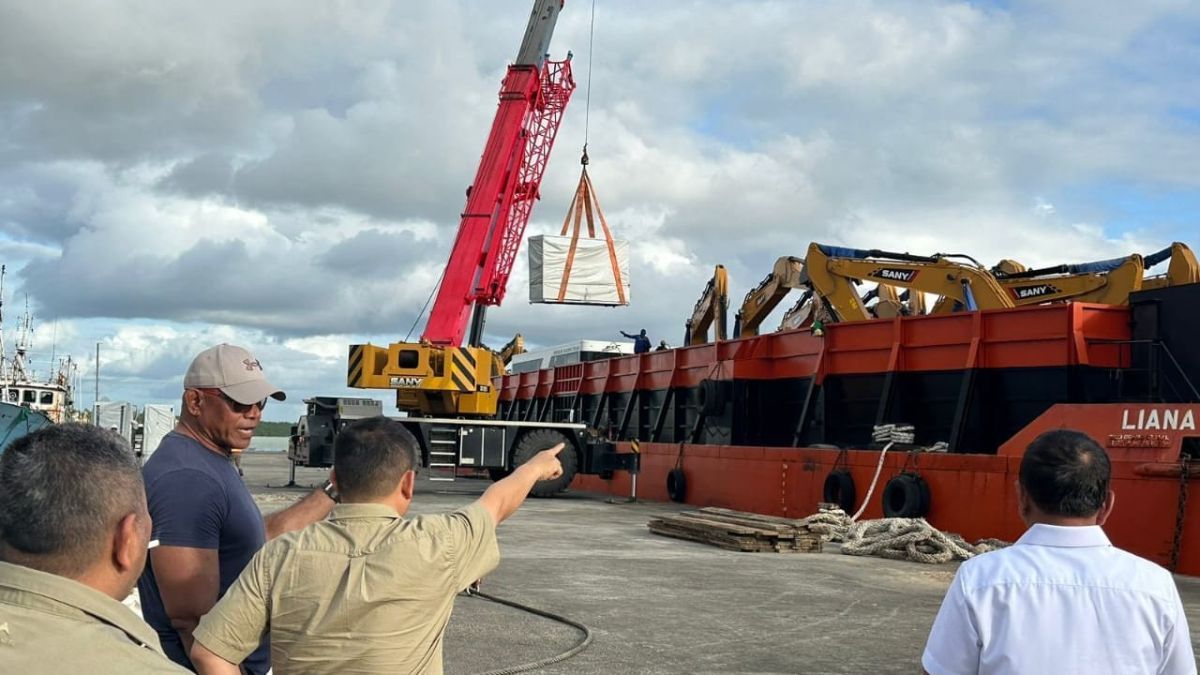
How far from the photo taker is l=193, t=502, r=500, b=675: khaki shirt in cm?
279

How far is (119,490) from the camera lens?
1.92 meters

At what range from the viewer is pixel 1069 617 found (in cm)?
262

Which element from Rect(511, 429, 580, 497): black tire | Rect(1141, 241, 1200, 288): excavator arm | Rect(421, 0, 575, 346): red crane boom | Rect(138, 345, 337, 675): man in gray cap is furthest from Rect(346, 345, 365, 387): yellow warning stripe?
Rect(138, 345, 337, 675): man in gray cap

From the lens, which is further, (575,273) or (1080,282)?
(575,273)

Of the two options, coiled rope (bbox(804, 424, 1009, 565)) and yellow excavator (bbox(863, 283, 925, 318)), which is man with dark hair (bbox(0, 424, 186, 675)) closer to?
coiled rope (bbox(804, 424, 1009, 565))

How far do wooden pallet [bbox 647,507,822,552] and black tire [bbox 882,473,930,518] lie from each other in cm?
166

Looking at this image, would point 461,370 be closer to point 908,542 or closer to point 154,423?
point 154,423

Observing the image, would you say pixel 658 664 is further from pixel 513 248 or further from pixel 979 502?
pixel 513 248

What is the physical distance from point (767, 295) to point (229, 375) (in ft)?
66.9

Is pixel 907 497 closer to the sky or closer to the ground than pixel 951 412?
closer to the ground

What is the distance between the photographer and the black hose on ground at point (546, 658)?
6.81m

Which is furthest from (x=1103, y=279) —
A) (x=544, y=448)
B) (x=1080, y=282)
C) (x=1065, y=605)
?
(x=1065, y=605)

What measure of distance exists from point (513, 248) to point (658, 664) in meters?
15.2

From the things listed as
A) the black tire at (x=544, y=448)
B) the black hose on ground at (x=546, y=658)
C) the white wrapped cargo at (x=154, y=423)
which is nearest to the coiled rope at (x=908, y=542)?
the black hose on ground at (x=546, y=658)
